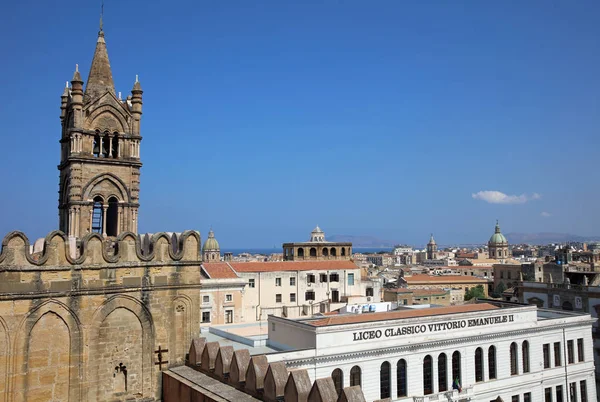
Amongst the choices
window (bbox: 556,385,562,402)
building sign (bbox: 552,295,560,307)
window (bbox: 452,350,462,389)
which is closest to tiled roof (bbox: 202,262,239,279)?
window (bbox: 452,350,462,389)

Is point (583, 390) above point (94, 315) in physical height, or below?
Result: below

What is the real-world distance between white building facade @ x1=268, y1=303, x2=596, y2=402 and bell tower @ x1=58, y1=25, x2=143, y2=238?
42.0 ft

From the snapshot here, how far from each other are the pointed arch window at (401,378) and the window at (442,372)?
3235mm

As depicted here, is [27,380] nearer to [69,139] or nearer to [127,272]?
[127,272]

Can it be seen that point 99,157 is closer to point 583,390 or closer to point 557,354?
point 557,354

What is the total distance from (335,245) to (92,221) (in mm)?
52689

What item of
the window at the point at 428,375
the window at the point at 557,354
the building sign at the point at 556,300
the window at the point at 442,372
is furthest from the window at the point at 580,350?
the window at the point at 428,375

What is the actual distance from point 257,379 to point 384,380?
2752cm

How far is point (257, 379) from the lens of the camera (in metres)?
12.0

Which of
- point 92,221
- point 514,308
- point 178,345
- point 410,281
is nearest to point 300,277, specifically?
point 514,308

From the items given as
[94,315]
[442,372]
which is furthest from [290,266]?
[94,315]

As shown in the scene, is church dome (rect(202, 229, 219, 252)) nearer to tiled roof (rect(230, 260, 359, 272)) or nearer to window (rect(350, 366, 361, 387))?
tiled roof (rect(230, 260, 359, 272))

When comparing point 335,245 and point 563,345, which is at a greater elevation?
point 335,245

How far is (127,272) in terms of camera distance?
14.0 meters
